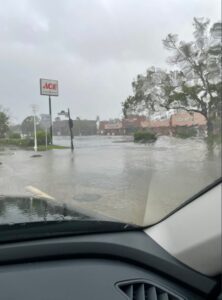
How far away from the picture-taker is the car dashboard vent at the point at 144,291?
1.82 metres

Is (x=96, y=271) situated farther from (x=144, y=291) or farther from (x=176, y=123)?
(x=176, y=123)

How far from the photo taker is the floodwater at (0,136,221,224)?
2157mm

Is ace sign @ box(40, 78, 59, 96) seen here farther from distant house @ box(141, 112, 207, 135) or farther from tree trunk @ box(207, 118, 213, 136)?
tree trunk @ box(207, 118, 213, 136)

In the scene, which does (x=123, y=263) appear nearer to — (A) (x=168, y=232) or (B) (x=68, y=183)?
(A) (x=168, y=232)

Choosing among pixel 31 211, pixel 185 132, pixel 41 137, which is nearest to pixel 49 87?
pixel 41 137

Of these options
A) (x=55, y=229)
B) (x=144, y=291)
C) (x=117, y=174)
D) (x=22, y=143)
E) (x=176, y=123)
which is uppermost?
(x=176, y=123)

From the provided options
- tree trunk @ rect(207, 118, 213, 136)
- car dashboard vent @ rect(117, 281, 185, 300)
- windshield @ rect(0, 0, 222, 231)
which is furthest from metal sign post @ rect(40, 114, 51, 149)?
car dashboard vent @ rect(117, 281, 185, 300)

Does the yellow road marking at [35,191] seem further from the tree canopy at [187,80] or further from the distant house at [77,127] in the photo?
the tree canopy at [187,80]

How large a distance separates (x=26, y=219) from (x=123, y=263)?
0.49 meters

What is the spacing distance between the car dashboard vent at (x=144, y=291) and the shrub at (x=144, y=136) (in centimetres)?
88

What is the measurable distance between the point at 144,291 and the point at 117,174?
1103 mm

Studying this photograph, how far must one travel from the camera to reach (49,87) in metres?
2.63

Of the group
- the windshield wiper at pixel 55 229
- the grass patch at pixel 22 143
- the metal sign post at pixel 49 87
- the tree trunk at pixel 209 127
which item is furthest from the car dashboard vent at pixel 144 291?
the grass patch at pixel 22 143

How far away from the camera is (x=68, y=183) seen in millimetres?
3113
